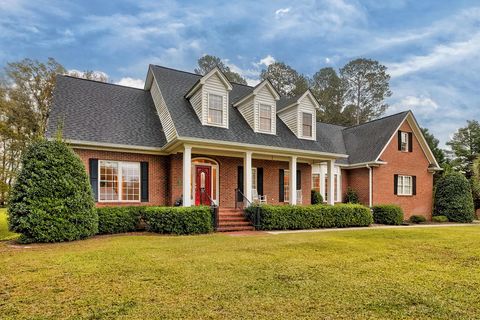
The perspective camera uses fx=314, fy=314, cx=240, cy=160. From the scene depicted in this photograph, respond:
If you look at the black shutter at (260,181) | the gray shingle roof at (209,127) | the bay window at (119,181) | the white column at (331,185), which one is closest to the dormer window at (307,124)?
the gray shingle roof at (209,127)

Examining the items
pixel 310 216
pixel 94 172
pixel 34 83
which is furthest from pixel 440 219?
pixel 34 83

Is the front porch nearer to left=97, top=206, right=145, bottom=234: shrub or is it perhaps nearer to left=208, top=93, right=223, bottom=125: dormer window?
left=208, top=93, right=223, bottom=125: dormer window

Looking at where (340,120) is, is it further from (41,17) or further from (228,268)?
(228,268)

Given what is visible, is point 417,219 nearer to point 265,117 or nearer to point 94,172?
point 265,117

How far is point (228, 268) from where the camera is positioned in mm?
6105

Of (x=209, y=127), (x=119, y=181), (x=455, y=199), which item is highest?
(x=209, y=127)

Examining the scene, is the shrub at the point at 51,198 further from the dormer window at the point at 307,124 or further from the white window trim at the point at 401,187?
the white window trim at the point at 401,187

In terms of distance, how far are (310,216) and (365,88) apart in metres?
32.0

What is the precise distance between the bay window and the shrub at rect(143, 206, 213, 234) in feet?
8.18

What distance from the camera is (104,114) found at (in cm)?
1485

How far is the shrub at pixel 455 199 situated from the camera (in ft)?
67.2

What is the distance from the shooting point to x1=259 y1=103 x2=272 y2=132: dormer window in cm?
1617

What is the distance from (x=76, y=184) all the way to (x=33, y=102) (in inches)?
1015

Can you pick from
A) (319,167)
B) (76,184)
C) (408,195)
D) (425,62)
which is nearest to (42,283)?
(76,184)
